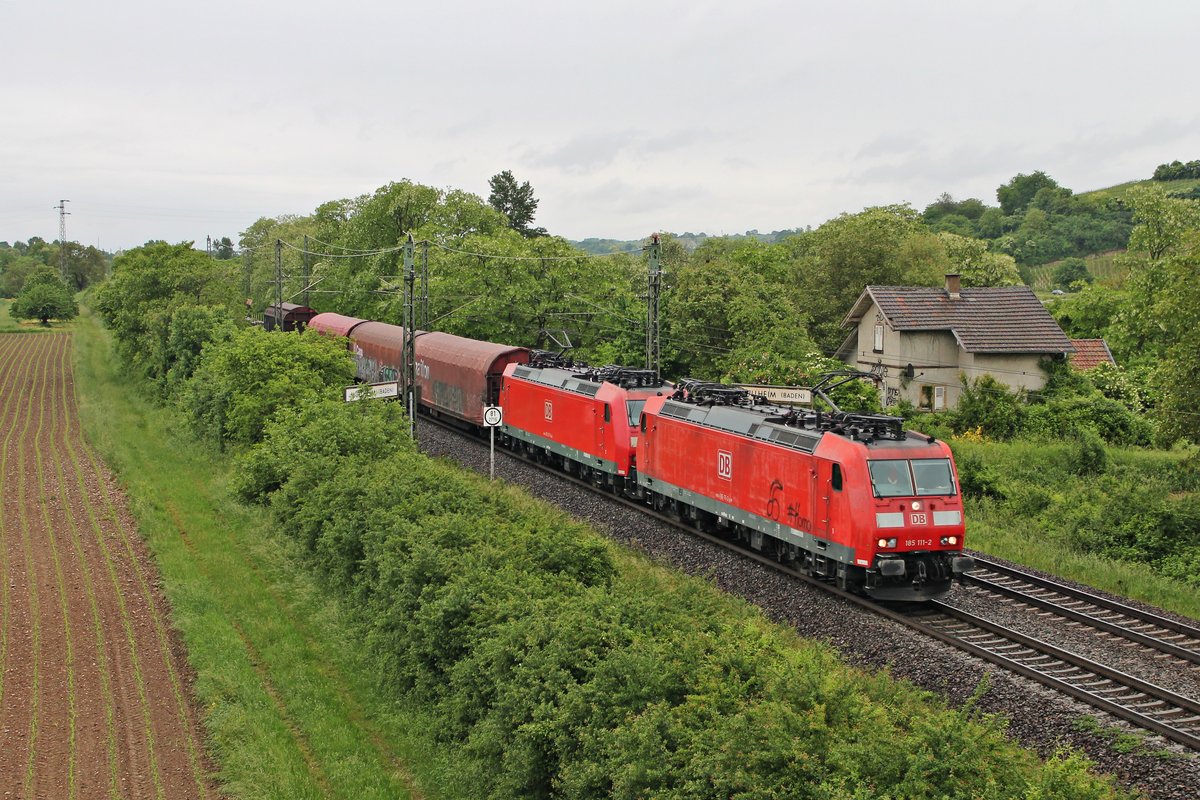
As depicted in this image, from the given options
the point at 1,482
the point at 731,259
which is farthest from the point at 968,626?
the point at 731,259

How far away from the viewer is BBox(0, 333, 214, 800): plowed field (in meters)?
13.7

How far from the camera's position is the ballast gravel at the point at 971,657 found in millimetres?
12352

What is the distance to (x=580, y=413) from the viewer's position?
96.0ft

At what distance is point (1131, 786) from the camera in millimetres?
11852

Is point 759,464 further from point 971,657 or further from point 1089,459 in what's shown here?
point 1089,459

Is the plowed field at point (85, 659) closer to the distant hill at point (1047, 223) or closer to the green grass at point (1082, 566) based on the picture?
the green grass at point (1082, 566)

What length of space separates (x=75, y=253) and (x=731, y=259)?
127 metres

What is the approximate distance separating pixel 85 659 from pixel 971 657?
14593mm

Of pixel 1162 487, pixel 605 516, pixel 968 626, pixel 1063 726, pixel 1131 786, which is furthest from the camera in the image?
pixel 1162 487

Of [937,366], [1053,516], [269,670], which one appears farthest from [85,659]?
[937,366]

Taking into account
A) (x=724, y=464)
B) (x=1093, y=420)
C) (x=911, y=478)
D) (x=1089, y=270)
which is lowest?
(x=1093, y=420)

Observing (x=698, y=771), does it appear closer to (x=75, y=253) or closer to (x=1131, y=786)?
(x=1131, y=786)

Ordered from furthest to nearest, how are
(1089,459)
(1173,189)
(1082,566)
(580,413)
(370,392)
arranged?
(1173,189) < (1089,459) < (580,413) < (370,392) < (1082,566)

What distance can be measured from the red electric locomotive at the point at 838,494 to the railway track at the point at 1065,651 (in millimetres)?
420
